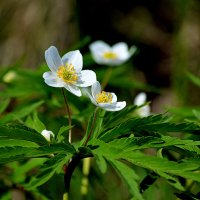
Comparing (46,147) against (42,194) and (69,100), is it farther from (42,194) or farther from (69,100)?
(69,100)

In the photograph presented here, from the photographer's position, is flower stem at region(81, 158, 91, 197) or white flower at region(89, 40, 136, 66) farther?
white flower at region(89, 40, 136, 66)

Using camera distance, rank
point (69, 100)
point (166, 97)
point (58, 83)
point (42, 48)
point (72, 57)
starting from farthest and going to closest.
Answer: point (166, 97)
point (42, 48)
point (69, 100)
point (72, 57)
point (58, 83)

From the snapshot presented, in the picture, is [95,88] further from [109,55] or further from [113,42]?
[113,42]

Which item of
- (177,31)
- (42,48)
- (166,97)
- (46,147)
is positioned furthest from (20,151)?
(166,97)

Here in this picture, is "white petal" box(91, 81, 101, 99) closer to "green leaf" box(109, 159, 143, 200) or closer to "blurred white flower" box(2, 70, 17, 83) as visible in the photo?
"green leaf" box(109, 159, 143, 200)

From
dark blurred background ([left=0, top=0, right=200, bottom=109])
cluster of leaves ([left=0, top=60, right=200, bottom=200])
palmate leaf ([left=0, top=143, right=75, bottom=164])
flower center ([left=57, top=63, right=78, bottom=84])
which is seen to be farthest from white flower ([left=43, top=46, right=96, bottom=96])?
dark blurred background ([left=0, top=0, right=200, bottom=109])

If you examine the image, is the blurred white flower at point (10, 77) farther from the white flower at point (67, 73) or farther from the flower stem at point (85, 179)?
the white flower at point (67, 73)

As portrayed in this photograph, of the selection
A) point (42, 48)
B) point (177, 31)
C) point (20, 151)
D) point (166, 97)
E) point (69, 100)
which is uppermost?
point (20, 151)
